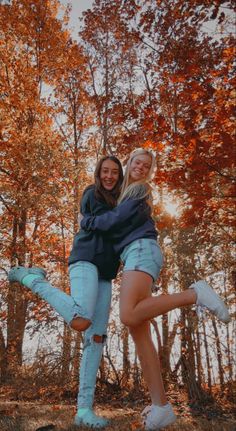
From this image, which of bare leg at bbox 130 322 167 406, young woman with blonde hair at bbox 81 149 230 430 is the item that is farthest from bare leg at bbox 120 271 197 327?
bare leg at bbox 130 322 167 406

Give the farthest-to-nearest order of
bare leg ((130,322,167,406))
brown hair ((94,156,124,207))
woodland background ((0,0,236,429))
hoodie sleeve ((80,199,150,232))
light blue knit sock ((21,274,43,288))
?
woodland background ((0,0,236,429)), brown hair ((94,156,124,207)), light blue knit sock ((21,274,43,288)), hoodie sleeve ((80,199,150,232)), bare leg ((130,322,167,406))

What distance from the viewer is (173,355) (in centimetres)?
734

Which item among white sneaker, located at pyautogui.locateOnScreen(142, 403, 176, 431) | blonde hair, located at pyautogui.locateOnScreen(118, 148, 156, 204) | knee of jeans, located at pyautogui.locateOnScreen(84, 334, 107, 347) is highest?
blonde hair, located at pyautogui.locateOnScreen(118, 148, 156, 204)

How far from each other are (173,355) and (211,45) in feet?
20.6

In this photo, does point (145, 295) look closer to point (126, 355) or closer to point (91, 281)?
point (91, 281)

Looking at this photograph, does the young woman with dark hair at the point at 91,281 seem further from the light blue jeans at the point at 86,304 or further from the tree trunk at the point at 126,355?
the tree trunk at the point at 126,355

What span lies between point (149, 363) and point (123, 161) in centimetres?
230

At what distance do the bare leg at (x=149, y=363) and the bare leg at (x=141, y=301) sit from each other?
0.66 feet

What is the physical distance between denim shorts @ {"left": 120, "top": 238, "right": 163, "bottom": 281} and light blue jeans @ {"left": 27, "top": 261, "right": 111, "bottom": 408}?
325mm

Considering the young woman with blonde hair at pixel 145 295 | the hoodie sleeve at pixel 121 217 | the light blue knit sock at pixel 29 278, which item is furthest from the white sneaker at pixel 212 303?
the light blue knit sock at pixel 29 278

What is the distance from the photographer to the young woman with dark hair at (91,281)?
10.9ft

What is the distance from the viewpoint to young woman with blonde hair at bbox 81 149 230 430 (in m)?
3.15

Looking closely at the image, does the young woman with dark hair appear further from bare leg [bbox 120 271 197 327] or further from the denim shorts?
bare leg [bbox 120 271 197 327]

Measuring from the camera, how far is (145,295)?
328cm
